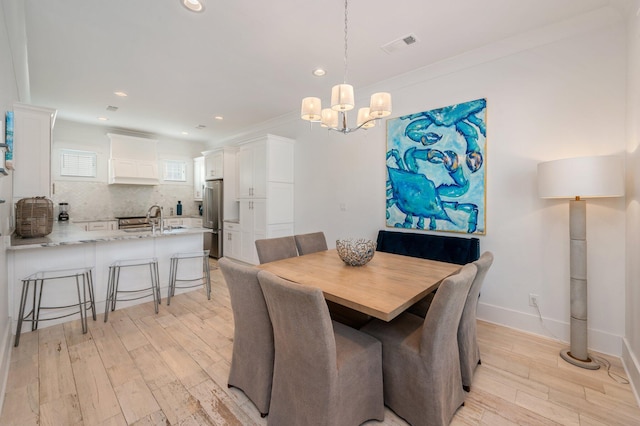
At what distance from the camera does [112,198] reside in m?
5.81

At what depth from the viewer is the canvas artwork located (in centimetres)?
285

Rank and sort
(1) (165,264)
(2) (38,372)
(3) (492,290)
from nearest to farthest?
(2) (38,372), (3) (492,290), (1) (165,264)

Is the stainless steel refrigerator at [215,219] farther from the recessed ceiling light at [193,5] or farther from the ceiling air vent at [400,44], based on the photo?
the ceiling air vent at [400,44]

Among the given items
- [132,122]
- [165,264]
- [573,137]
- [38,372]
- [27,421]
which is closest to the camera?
[27,421]

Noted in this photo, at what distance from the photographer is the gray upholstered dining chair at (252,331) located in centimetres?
152

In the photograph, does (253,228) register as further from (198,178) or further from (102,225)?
(102,225)

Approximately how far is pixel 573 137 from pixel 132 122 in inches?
264

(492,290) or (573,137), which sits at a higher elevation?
(573,137)

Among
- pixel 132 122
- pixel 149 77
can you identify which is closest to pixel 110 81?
pixel 149 77

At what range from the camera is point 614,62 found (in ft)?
7.20

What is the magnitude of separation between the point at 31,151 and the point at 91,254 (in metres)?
1.46

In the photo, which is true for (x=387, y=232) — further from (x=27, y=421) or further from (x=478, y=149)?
(x=27, y=421)

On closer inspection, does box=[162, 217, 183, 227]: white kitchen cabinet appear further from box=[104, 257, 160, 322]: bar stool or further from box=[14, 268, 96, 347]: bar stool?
box=[14, 268, 96, 347]: bar stool

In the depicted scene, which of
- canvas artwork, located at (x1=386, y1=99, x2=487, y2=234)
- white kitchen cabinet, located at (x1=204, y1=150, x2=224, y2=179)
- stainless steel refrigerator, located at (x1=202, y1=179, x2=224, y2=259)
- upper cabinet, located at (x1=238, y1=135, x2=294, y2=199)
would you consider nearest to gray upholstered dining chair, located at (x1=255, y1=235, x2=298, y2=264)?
canvas artwork, located at (x1=386, y1=99, x2=487, y2=234)
